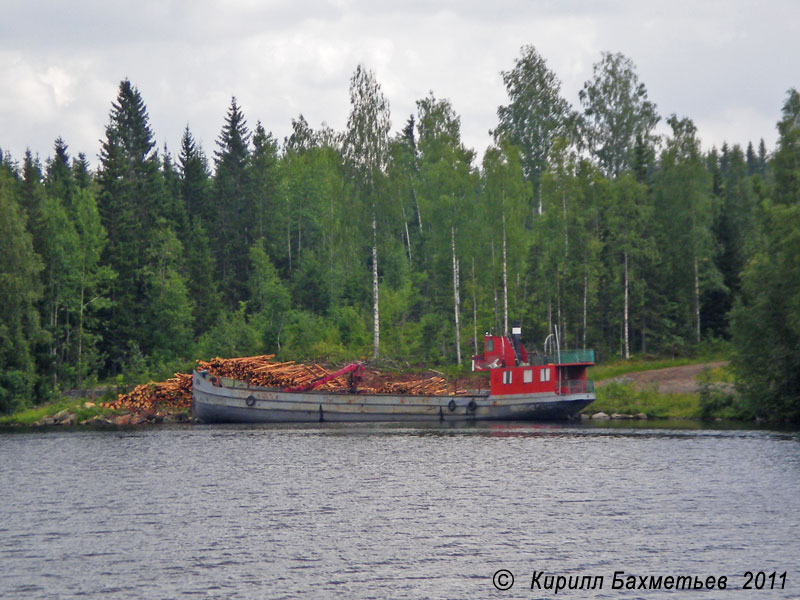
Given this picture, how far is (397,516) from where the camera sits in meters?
26.5

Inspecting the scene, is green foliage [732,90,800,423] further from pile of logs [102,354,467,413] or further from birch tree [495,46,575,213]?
birch tree [495,46,575,213]

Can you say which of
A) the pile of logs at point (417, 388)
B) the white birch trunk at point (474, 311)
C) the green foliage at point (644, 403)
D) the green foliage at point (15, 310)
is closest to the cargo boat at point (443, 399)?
the pile of logs at point (417, 388)

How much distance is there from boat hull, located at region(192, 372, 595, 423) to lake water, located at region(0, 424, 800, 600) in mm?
10161

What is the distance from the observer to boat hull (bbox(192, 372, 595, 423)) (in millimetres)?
53188

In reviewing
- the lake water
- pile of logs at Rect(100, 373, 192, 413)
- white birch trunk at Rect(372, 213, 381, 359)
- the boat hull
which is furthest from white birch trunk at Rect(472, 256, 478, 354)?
the lake water

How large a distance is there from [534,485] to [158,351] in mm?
46074

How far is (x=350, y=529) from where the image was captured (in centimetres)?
2480

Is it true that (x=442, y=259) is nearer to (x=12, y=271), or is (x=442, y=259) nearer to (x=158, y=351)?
(x=158, y=351)

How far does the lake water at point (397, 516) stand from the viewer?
19.9 m

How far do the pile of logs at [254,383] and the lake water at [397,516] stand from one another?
1302cm

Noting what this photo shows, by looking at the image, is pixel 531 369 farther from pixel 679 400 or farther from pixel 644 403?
pixel 679 400

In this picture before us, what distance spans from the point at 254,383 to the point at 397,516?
30.7 m

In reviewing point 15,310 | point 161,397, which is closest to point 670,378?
point 161,397

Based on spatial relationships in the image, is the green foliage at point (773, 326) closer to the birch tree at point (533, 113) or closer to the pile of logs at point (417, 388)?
the pile of logs at point (417, 388)
